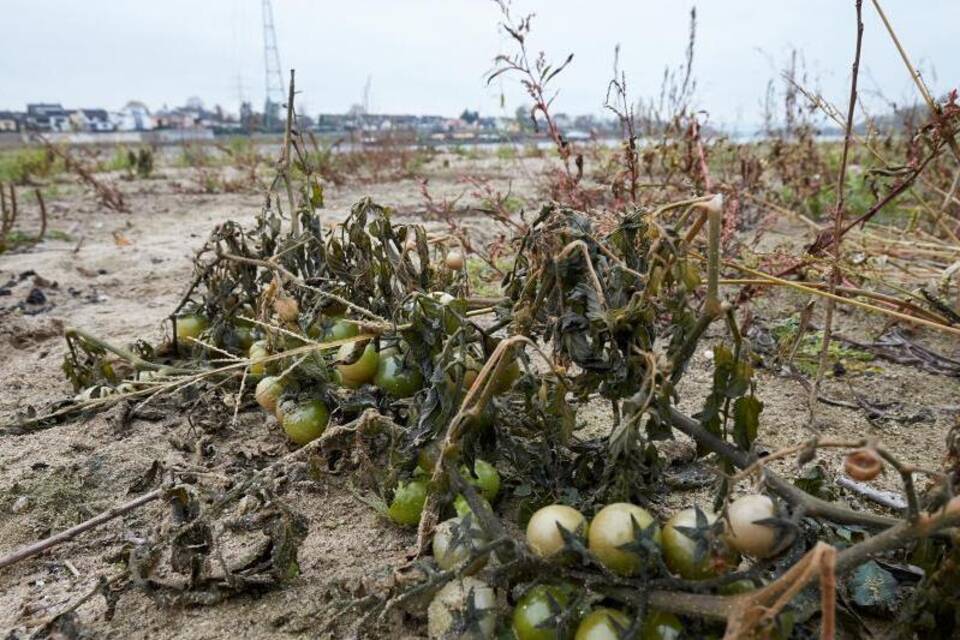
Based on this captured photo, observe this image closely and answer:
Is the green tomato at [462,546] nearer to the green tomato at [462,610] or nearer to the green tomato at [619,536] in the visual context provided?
the green tomato at [462,610]

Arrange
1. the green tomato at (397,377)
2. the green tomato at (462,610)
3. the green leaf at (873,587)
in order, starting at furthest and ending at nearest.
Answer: the green tomato at (397,377) < the green leaf at (873,587) < the green tomato at (462,610)

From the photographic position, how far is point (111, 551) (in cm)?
142

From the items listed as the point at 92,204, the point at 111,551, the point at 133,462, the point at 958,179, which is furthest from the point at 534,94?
the point at 92,204

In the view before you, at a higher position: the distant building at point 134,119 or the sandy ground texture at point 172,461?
the distant building at point 134,119

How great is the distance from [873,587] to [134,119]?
37.8 metres

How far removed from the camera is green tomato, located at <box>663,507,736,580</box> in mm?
910

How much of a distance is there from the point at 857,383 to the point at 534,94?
5.13ft

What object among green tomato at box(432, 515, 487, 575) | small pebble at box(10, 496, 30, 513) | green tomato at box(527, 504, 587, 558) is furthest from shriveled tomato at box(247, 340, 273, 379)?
green tomato at box(527, 504, 587, 558)

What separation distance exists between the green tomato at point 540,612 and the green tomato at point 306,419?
2.35 feet

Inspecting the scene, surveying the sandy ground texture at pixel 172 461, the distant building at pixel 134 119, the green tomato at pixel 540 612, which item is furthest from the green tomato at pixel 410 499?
the distant building at pixel 134 119

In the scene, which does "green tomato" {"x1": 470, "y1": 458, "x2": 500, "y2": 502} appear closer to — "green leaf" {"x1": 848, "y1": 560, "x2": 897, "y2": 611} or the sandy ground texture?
the sandy ground texture

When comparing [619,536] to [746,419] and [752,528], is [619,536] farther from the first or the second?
[746,419]

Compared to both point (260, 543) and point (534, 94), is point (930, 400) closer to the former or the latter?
point (534, 94)

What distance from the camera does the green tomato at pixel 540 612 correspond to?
940 millimetres
